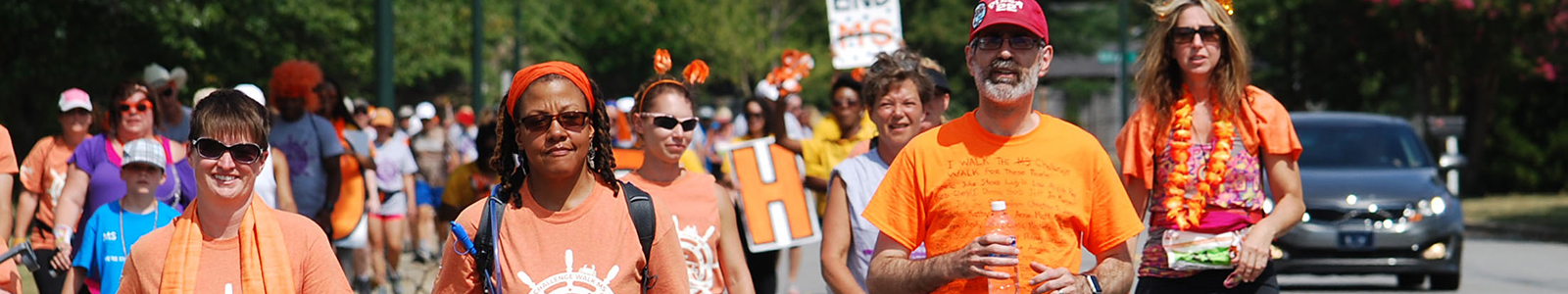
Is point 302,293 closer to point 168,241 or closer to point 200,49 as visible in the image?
point 168,241

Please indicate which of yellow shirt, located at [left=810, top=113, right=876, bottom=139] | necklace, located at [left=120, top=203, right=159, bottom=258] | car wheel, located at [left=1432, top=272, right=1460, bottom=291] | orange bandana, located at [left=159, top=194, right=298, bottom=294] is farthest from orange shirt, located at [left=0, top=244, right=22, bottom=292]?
car wheel, located at [left=1432, top=272, right=1460, bottom=291]

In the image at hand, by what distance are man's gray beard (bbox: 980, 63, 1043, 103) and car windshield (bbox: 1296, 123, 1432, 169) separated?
10.4 metres

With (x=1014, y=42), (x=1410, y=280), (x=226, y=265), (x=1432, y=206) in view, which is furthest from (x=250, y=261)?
(x=1410, y=280)

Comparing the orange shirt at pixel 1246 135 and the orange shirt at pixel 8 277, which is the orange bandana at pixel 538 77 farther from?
the orange shirt at pixel 8 277

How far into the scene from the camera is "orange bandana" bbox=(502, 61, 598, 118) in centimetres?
414

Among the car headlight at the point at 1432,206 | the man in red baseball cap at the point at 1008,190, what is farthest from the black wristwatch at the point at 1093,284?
the car headlight at the point at 1432,206

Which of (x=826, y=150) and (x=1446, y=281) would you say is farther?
(x=1446, y=281)

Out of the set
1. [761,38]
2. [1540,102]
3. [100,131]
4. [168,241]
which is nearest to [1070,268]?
[168,241]

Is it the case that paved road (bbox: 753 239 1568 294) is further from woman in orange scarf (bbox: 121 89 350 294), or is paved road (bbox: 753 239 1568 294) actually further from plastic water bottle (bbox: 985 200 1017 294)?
plastic water bottle (bbox: 985 200 1017 294)

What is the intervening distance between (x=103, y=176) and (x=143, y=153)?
81cm

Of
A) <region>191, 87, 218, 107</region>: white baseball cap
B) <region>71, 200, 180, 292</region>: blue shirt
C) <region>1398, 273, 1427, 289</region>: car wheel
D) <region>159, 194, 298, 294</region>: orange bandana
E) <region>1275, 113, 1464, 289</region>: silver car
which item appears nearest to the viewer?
<region>159, 194, 298, 294</region>: orange bandana

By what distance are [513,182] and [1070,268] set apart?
46.1 inches

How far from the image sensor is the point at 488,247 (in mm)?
4027

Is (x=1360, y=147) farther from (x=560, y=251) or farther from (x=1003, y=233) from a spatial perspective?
(x=560, y=251)
